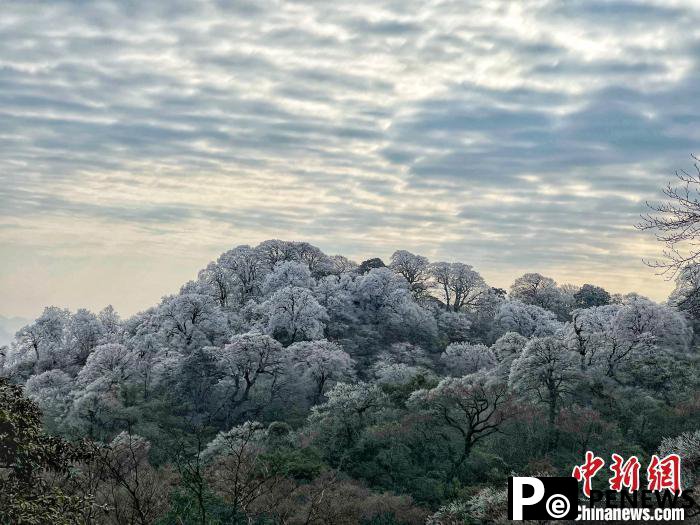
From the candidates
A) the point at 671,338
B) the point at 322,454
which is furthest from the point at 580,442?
the point at 671,338

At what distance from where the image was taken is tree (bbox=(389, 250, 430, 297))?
4692 inches

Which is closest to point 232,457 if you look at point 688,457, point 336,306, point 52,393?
point 688,457

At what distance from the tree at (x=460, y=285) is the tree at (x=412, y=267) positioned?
8.92 feet

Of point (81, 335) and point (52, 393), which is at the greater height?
point (81, 335)

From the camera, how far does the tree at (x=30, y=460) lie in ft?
55.8

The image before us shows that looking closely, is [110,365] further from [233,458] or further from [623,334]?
[623,334]

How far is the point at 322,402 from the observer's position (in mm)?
71062

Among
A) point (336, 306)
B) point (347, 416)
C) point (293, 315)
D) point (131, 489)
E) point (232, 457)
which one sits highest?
point (336, 306)

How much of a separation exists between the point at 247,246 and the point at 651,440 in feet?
271

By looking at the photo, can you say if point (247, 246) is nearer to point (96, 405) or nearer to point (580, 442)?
point (96, 405)

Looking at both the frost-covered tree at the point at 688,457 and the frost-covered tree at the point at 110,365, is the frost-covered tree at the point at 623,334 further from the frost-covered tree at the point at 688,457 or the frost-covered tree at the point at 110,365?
the frost-covered tree at the point at 110,365

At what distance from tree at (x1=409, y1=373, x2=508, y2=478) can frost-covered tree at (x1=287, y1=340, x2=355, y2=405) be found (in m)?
21.2

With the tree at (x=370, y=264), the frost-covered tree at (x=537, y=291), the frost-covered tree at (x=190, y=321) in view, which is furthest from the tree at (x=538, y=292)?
the frost-covered tree at (x=190, y=321)

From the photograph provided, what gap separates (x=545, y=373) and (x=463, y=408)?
366 inches
